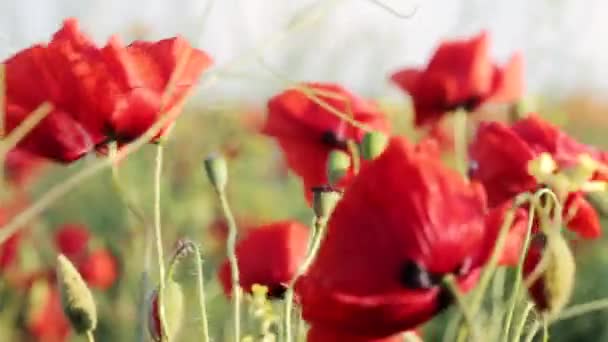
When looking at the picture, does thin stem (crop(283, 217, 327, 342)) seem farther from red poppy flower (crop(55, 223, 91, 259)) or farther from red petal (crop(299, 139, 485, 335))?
red poppy flower (crop(55, 223, 91, 259))

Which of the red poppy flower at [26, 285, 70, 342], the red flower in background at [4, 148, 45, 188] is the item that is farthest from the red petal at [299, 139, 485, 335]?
the red flower in background at [4, 148, 45, 188]

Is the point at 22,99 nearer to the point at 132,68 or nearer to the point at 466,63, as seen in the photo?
the point at 132,68

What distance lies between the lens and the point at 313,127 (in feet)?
3.53

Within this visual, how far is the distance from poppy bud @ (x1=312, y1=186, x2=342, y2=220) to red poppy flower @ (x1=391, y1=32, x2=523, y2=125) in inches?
20.3

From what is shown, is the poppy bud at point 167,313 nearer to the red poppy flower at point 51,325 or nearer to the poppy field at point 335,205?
the poppy field at point 335,205

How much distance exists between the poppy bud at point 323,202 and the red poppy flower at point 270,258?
0.27 feet

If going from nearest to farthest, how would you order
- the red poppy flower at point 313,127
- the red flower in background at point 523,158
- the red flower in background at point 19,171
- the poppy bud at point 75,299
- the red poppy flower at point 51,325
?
the poppy bud at point 75,299 → the red flower in background at point 523,158 → the red poppy flower at point 313,127 → the red poppy flower at point 51,325 → the red flower in background at point 19,171

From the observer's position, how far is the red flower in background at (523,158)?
0.83 meters

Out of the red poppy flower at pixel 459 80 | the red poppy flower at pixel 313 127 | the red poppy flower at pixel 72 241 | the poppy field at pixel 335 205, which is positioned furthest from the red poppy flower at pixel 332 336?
the red poppy flower at pixel 72 241

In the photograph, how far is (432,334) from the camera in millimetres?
2371

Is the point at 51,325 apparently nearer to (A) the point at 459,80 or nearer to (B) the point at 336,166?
(A) the point at 459,80

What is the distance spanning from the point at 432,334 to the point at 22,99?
1.62 metres

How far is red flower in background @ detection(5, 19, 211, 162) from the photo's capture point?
2.57 ft

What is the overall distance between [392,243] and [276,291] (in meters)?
0.20
